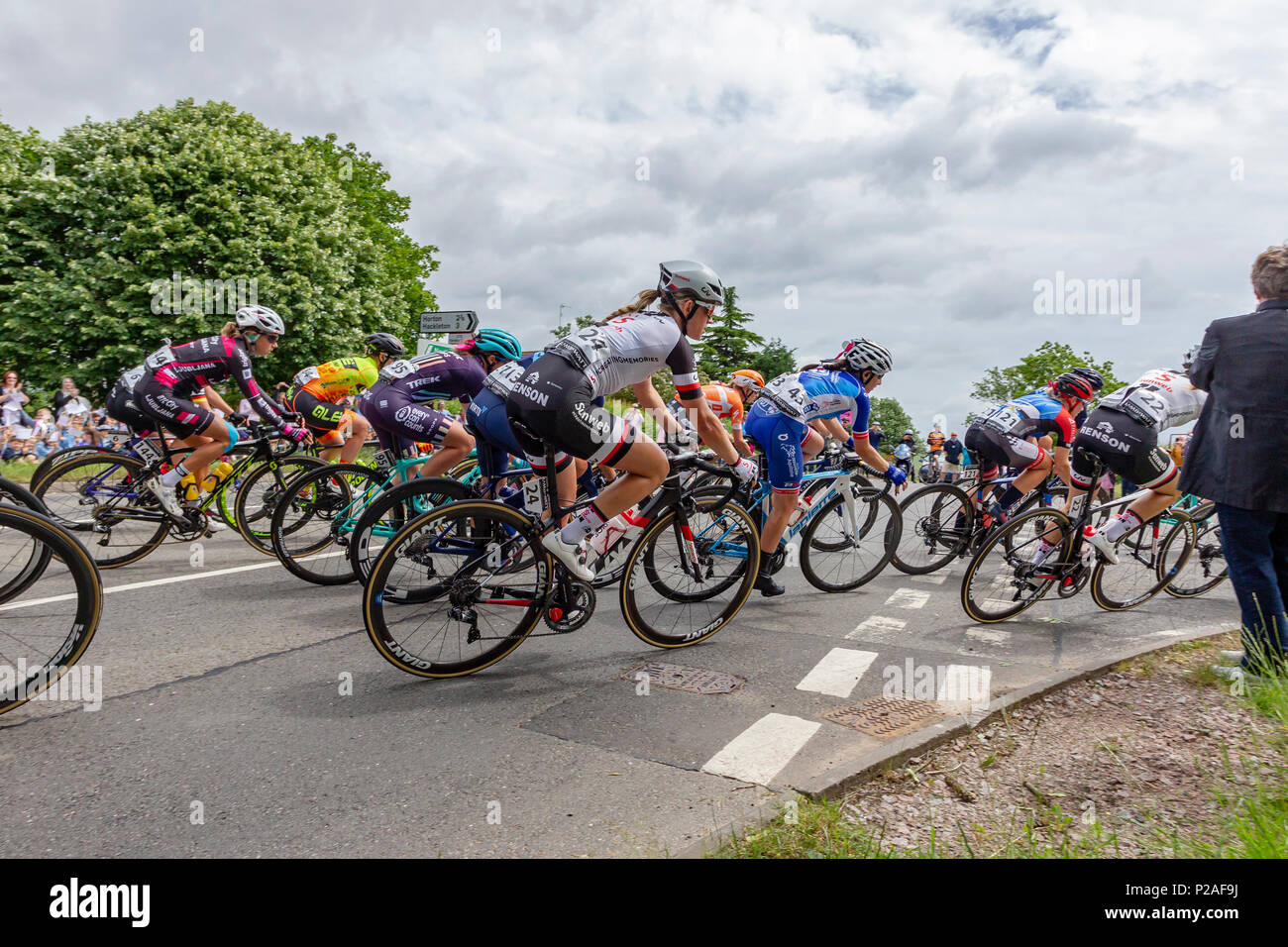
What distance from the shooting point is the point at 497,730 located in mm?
3488


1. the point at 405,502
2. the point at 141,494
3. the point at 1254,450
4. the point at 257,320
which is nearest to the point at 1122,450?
the point at 1254,450

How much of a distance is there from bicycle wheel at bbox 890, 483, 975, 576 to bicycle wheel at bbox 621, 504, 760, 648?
307cm

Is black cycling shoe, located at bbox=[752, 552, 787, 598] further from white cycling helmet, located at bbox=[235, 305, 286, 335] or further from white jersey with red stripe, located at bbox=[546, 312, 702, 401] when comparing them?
white cycling helmet, located at bbox=[235, 305, 286, 335]

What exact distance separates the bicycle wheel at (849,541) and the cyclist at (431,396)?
3.07 metres

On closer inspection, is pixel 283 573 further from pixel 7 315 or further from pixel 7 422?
pixel 7 315

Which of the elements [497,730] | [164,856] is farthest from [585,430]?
[164,856]

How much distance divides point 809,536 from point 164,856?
5254 mm

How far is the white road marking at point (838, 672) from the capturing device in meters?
4.19

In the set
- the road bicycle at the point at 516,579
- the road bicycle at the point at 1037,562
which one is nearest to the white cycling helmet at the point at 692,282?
the road bicycle at the point at 516,579

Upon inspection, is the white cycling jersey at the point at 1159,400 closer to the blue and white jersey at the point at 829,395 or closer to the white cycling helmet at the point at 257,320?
the blue and white jersey at the point at 829,395

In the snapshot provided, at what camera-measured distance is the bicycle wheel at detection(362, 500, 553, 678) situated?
3.92 metres

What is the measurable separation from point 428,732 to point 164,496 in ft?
16.6

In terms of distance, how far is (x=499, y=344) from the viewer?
592cm

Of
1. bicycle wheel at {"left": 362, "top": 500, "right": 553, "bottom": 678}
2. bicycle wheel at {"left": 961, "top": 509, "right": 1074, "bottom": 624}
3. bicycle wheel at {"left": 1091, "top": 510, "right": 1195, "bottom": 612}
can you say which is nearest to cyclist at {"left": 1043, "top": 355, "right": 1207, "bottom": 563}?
bicycle wheel at {"left": 961, "top": 509, "right": 1074, "bottom": 624}
